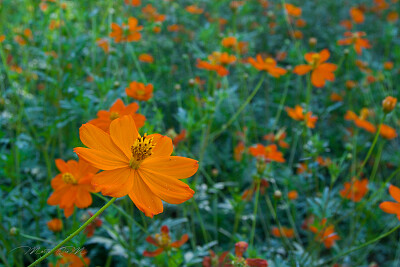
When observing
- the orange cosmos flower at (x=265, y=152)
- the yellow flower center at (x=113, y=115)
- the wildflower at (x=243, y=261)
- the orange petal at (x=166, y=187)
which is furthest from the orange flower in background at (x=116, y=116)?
the orange cosmos flower at (x=265, y=152)

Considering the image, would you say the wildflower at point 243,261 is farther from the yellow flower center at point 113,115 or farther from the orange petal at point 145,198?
the yellow flower center at point 113,115

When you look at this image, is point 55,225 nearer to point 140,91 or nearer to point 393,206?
point 140,91

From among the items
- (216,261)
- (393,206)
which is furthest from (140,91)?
(393,206)

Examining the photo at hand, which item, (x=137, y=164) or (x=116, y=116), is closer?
(x=137, y=164)

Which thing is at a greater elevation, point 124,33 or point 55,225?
point 124,33

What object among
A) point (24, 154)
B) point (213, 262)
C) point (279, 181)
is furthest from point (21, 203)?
point (279, 181)

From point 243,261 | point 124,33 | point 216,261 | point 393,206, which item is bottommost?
point 216,261
